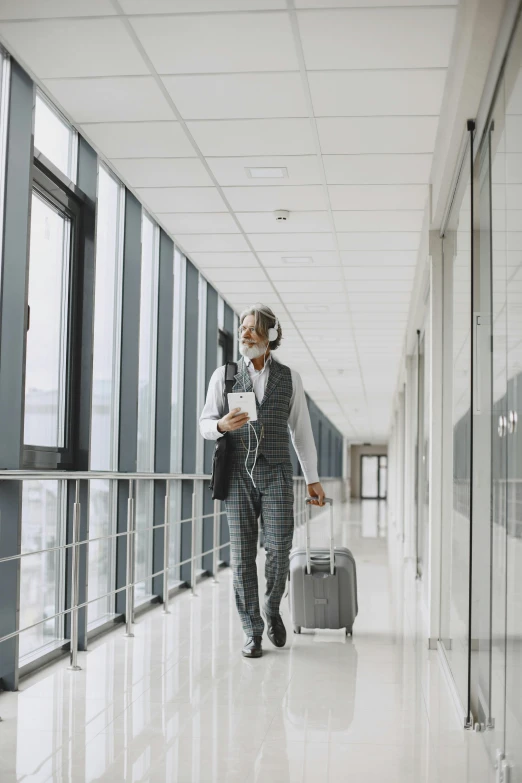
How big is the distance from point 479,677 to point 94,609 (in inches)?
106

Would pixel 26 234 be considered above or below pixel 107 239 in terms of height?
below

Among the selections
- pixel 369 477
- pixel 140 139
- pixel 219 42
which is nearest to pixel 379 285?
pixel 140 139

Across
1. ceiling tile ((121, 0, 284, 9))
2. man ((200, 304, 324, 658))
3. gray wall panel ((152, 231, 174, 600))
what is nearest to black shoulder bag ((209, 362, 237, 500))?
man ((200, 304, 324, 658))

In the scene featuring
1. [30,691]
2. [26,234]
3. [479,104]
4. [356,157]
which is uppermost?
[356,157]

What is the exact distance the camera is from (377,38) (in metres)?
3.12

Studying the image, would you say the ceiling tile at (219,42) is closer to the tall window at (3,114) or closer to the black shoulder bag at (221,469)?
the tall window at (3,114)

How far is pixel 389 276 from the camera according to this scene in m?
6.79

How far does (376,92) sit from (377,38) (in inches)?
18.5

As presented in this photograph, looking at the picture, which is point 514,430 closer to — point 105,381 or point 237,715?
point 237,715

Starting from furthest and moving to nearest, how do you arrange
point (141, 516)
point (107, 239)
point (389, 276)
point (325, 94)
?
point (389, 276), point (141, 516), point (107, 239), point (325, 94)

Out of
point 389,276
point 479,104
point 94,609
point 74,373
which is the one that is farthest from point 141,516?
point 479,104

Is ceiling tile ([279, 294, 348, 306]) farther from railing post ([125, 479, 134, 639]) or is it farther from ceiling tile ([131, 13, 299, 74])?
ceiling tile ([131, 13, 299, 74])

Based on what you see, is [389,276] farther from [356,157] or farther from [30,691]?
[30,691]

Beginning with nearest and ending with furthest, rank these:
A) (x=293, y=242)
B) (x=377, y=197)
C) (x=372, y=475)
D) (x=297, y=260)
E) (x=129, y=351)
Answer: (x=377, y=197) → (x=129, y=351) → (x=293, y=242) → (x=297, y=260) → (x=372, y=475)
